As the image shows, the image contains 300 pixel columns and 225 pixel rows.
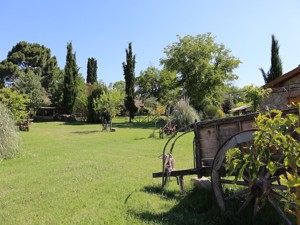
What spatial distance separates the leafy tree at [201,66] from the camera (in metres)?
38.2

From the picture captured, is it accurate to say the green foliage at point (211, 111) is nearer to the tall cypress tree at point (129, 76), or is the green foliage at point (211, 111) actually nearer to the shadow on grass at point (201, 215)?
the tall cypress tree at point (129, 76)

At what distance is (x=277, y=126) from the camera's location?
6.75ft

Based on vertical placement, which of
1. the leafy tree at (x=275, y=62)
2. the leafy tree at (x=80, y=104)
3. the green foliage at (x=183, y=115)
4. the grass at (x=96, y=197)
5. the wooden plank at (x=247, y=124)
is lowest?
the grass at (x=96, y=197)

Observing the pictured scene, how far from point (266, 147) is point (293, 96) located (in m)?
11.5

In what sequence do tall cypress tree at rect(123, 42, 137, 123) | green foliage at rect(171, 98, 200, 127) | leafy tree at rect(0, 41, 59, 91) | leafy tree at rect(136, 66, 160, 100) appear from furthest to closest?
leafy tree at rect(136, 66, 160, 100)
leafy tree at rect(0, 41, 59, 91)
tall cypress tree at rect(123, 42, 137, 123)
green foliage at rect(171, 98, 200, 127)

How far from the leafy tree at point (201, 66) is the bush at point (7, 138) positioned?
27947mm

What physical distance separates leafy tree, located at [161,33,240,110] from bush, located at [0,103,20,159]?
91.7 feet

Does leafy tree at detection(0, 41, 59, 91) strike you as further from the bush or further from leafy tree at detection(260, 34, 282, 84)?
the bush

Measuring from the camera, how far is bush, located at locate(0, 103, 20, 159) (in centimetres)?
1150

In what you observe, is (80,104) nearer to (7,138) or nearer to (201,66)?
(201,66)

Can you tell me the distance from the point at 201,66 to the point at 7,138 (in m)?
29.9

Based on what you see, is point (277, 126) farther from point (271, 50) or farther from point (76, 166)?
point (271, 50)

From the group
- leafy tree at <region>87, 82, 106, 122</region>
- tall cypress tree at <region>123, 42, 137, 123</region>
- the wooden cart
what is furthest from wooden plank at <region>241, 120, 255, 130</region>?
tall cypress tree at <region>123, 42, 137, 123</region>

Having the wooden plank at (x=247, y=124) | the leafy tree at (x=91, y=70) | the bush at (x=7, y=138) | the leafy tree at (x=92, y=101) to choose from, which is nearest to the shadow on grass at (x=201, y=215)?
the wooden plank at (x=247, y=124)
